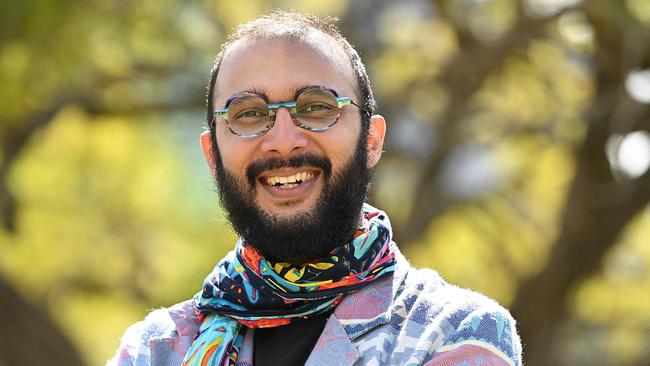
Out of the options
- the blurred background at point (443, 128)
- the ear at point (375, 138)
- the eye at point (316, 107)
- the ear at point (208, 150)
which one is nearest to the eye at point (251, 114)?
the eye at point (316, 107)

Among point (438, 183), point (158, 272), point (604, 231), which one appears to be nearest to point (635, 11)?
point (604, 231)

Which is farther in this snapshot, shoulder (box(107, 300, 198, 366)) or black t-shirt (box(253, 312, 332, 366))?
shoulder (box(107, 300, 198, 366))

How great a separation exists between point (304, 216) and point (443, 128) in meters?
5.80

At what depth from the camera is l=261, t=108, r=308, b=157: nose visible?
262cm

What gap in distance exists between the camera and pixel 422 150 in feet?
31.6

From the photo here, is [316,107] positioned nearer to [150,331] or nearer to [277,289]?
[277,289]

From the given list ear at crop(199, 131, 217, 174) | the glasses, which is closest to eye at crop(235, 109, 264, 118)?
the glasses

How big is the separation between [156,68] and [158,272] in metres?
5.13

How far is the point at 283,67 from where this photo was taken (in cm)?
271

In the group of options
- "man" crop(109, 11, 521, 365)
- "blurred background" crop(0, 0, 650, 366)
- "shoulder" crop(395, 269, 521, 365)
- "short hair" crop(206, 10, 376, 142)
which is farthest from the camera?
"blurred background" crop(0, 0, 650, 366)

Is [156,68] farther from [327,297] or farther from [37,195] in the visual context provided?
[327,297]

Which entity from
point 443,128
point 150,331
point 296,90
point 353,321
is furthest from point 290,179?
point 443,128

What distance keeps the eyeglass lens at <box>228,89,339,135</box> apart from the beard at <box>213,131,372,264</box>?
0.29 ft

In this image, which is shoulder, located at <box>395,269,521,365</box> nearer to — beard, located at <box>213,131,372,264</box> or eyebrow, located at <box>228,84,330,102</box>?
beard, located at <box>213,131,372,264</box>
